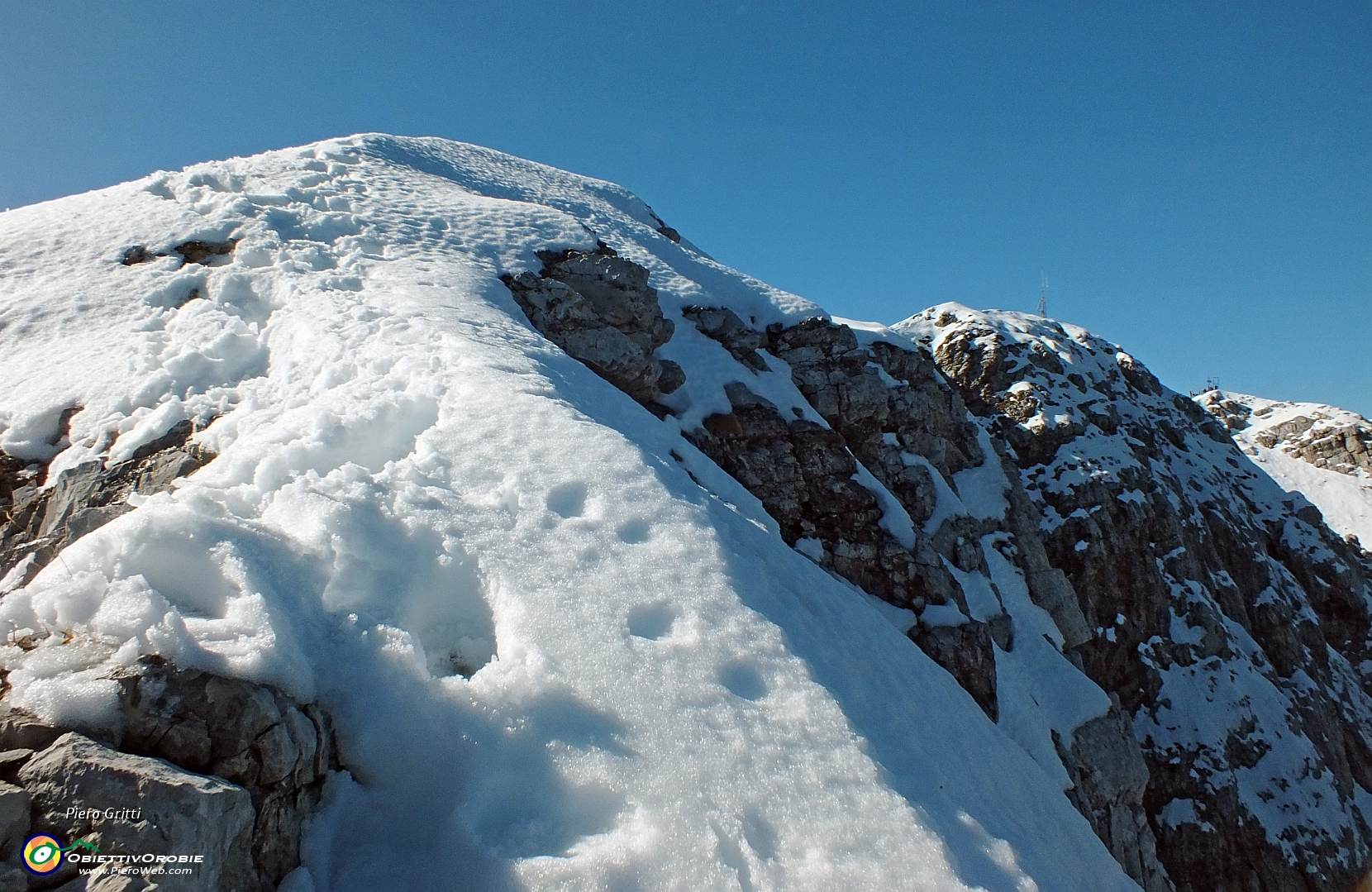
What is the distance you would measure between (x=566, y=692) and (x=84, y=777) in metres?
2.66

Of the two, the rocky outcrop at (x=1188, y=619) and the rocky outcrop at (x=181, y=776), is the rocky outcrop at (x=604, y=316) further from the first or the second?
the rocky outcrop at (x=1188, y=619)

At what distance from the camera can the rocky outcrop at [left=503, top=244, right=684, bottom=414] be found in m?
14.6

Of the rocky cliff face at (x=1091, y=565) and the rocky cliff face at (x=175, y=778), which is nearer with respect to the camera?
the rocky cliff face at (x=175, y=778)

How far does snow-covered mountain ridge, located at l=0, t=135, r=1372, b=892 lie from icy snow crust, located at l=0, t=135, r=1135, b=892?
0.03 meters

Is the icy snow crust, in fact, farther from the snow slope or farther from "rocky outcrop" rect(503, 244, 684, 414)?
the snow slope

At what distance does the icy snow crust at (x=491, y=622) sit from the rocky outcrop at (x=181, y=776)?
0.14 m

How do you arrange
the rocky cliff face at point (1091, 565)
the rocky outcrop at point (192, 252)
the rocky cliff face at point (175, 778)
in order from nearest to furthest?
the rocky cliff face at point (175, 778), the rocky outcrop at point (192, 252), the rocky cliff face at point (1091, 565)

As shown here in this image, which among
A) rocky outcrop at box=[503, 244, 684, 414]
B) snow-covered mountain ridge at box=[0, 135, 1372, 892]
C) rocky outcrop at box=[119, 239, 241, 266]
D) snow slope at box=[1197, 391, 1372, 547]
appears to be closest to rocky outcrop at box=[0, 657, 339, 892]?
snow-covered mountain ridge at box=[0, 135, 1372, 892]

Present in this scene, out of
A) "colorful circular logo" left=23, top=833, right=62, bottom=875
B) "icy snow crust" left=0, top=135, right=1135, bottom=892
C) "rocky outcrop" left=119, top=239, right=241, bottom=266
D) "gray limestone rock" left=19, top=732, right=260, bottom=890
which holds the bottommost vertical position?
"colorful circular logo" left=23, top=833, right=62, bottom=875

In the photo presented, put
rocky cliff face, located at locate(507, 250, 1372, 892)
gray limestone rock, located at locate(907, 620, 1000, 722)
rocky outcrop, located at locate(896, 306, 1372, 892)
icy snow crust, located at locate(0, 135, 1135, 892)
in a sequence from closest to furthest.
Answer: icy snow crust, located at locate(0, 135, 1135, 892) < gray limestone rock, located at locate(907, 620, 1000, 722) < rocky cliff face, located at locate(507, 250, 1372, 892) < rocky outcrop, located at locate(896, 306, 1372, 892)

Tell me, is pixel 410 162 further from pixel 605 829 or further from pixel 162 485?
pixel 605 829

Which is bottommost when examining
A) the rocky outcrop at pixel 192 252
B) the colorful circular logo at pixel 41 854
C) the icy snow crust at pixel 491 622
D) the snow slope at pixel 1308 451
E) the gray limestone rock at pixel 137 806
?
the colorful circular logo at pixel 41 854

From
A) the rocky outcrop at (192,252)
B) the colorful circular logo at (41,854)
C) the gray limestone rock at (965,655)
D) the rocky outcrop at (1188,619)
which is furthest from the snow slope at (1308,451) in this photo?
the colorful circular logo at (41,854)

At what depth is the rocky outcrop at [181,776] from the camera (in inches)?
126
